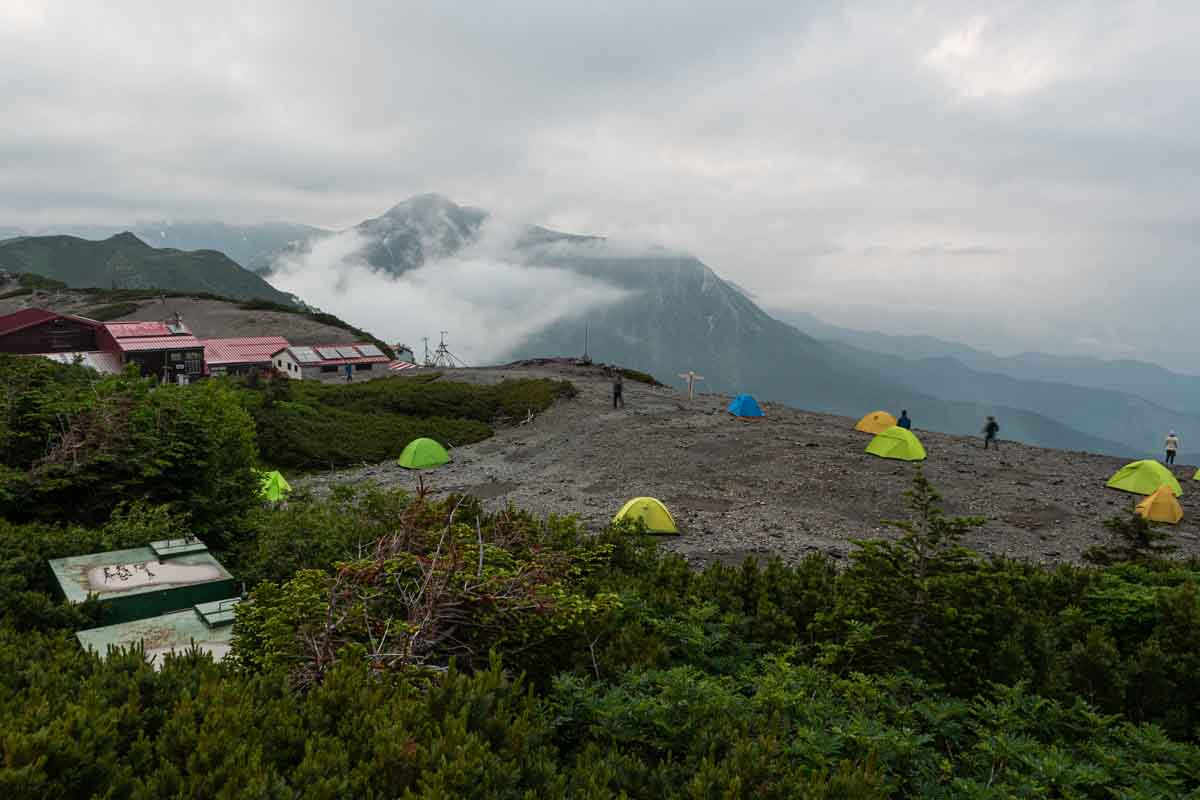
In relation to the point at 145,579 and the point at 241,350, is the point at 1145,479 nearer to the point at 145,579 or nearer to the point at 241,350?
the point at 145,579

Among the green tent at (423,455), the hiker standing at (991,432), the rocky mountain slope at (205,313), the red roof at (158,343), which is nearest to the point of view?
the green tent at (423,455)

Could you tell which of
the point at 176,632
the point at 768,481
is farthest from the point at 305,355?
the point at 176,632

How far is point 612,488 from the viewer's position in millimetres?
19109

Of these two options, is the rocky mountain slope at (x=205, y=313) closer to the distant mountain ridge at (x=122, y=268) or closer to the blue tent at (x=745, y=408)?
the blue tent at (x=745, y=408)

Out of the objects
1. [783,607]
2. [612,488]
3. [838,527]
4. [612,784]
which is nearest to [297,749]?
[612,784]

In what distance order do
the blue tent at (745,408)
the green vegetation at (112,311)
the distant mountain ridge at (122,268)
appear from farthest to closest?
the distant mountain ridge at (122,268)
the green vegetation at (112,311)
the blue tent at (745,408)

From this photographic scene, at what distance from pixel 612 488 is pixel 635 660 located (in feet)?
47.3

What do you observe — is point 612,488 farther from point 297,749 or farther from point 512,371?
point 512,371

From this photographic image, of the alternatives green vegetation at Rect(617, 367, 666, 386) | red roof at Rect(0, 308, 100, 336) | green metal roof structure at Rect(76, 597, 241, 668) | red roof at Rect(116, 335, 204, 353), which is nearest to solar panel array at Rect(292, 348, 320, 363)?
red roof at Rect(116, 335, 204, 353)

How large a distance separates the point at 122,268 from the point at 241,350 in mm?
164779

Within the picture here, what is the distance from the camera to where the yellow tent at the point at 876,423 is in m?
25.5

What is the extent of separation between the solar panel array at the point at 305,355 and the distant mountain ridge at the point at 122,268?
447ft

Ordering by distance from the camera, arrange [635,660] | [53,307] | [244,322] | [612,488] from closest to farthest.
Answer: [635,660], [612,488], [244,322], [53,307]

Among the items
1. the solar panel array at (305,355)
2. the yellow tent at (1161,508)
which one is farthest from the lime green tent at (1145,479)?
the solar panel array at (305,355)
